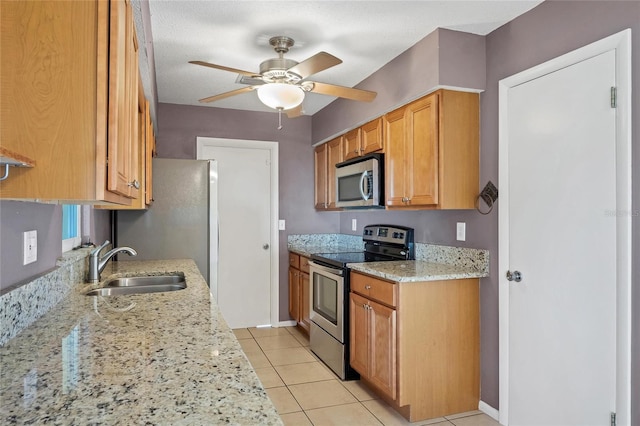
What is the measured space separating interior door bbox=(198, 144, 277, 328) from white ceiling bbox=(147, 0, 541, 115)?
140 cm

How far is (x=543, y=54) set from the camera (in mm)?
2221

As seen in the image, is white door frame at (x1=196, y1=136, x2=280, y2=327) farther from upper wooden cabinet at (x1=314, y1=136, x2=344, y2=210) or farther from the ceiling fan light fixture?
the ceiling fan light fixture

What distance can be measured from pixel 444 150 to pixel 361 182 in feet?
2.93

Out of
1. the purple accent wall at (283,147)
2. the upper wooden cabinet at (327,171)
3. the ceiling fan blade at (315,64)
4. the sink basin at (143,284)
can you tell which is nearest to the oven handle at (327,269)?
the upper wooden cabinet at (327,171)

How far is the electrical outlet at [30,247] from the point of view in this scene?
1.34 meters

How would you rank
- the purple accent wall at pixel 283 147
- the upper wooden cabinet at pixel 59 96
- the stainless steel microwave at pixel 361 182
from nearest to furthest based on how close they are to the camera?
the upper wooden cabinet at pixel 59 96 → the stainless steel microwave at pixel 361 182 → the purple accent wall at pixel 283 147

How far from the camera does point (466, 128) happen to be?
265 centimetres

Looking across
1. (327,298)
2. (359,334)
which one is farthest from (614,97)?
(327,298)

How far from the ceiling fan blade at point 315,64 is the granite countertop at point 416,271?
1267mm

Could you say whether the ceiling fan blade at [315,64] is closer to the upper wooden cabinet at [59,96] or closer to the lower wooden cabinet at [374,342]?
the upper wooden cabinet at [59,96]

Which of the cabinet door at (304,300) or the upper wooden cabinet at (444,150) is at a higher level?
the upper wooden cabinet at (444,150)

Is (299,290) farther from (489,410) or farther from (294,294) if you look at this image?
(489,410)

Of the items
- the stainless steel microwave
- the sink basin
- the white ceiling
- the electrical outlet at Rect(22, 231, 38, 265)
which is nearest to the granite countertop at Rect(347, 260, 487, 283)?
the stainless steel microwave

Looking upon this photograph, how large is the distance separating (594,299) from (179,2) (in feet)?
8.29
